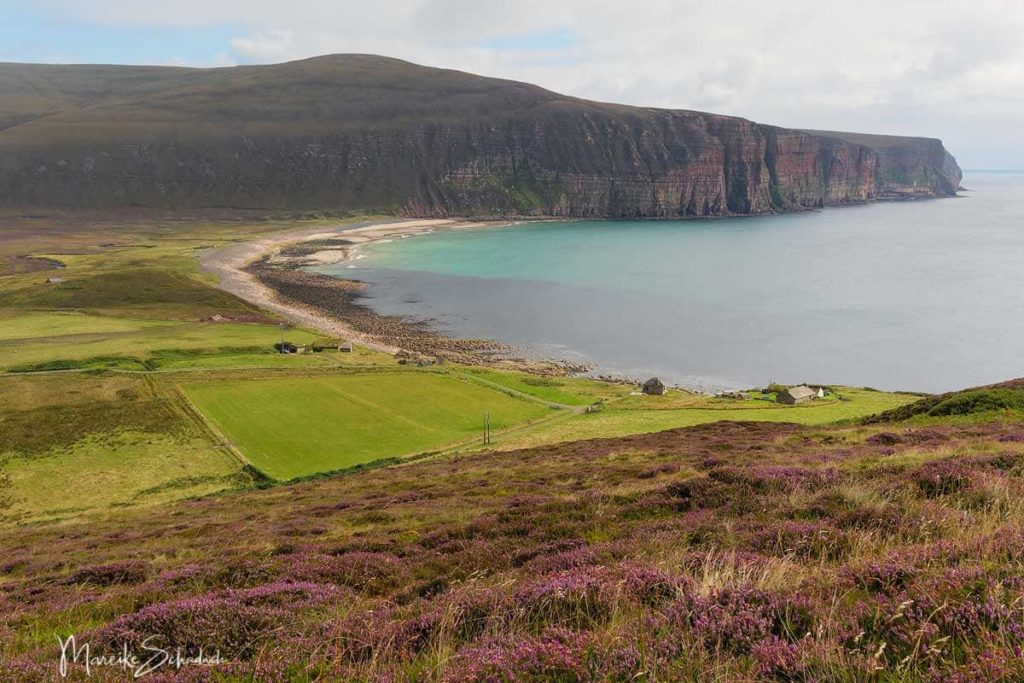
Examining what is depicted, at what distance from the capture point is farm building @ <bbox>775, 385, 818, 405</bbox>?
54031mm

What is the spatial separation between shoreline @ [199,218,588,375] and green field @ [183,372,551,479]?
618 inches

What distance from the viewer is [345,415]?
47.8 metres

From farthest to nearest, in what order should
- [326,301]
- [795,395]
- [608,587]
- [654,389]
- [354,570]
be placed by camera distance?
[326,301], [654,389], [795,395], [354,570], [608,587]

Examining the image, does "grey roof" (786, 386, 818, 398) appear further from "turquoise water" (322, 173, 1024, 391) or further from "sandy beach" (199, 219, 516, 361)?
"sandy beach" (199, 219, 516, 361)

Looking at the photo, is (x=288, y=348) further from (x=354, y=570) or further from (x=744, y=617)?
(x=744, y=617)

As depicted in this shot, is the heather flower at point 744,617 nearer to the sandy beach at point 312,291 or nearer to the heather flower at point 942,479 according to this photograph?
the heather flower at point 942,479

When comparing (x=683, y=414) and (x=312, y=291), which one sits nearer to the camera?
(x=683, y=414)

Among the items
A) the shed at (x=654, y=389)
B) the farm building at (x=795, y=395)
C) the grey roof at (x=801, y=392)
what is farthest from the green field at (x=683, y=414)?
the grey roof at (x=801, y=392)

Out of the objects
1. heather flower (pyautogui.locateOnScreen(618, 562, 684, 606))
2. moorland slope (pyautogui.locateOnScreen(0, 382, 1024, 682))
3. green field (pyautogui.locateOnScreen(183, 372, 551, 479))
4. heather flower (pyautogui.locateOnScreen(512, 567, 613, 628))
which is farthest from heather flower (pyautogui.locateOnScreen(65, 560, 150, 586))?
green field (pyautogui.locateOnScreen(183, 372, 551, 479))

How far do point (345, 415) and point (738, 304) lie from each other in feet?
262

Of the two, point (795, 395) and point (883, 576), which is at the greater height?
point (883, 576)

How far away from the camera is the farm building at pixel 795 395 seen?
54031 millimetres

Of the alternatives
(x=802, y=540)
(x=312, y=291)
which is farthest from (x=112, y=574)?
(x=312, y=291)

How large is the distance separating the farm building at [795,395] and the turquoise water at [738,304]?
10.9 m
